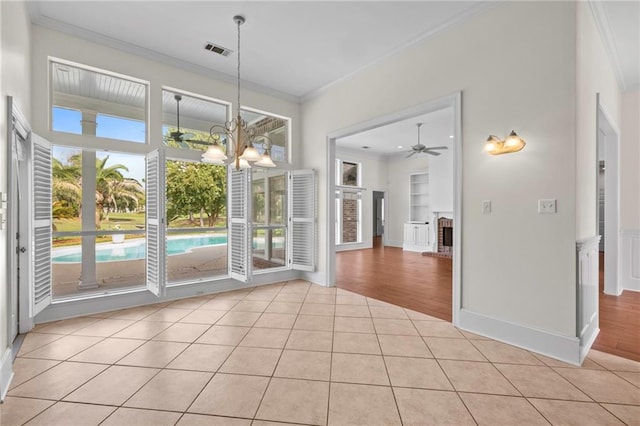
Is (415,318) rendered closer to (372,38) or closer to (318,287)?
(318,287)

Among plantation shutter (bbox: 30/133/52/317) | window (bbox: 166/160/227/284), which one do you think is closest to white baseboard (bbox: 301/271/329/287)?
window (bbox: 166/160/227/284)

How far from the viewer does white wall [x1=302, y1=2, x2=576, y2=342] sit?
248 centimetres

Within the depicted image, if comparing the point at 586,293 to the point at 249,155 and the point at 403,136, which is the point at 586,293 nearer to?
the point at 249,155

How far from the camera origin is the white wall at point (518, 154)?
248 centimetres

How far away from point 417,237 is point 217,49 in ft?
25.3

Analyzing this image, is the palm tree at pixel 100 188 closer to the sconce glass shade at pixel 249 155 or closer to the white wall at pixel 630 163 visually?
the sconce glass shade at pixel 249 155

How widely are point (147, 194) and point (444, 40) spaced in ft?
13.2

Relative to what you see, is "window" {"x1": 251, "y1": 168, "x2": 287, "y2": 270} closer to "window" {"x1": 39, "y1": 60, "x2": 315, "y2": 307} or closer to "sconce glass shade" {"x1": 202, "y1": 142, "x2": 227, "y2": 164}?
"window" {"x1": 39, "y1": 60, "x2": 315, "y2": 307}

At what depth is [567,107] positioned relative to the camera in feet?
8.05

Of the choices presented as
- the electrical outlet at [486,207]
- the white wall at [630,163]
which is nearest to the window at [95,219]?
the electrical outlet at [486,207]

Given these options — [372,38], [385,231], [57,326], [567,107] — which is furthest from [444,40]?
[385,231]

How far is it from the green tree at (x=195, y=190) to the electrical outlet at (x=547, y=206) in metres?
4.50

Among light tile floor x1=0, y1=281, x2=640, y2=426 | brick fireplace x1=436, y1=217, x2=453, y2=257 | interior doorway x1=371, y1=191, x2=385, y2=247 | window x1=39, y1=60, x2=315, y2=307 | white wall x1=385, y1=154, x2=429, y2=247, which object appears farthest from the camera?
interior doorway x1=371, y1=191, x2=385, y2=247

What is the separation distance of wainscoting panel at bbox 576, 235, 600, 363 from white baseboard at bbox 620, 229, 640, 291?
7.44ft
